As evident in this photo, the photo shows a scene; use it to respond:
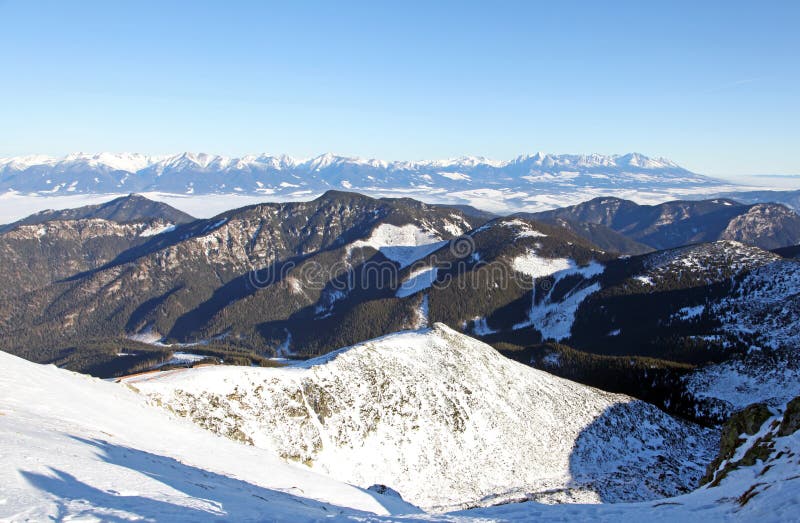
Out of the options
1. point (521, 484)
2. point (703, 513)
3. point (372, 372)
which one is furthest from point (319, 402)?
point (703, 513)

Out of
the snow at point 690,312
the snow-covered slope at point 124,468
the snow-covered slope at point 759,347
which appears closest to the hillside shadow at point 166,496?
the snow-covered slope at point 124,468

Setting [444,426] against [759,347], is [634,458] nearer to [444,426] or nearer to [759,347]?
[444,426]

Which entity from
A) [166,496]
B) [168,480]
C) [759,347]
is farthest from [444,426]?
[759,347]

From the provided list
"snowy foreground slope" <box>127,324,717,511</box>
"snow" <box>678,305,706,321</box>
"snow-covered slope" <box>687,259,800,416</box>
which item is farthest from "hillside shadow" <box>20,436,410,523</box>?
"snow" <box>678,305,706,321</box>

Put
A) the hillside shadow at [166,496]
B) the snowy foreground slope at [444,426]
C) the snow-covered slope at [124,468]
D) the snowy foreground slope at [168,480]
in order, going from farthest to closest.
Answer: the snowy foreground slope at [444,426] → the snowy foreground slope at [168,480] → the snow-covered slope at [124,468] → the hillside shadow at [166,496]

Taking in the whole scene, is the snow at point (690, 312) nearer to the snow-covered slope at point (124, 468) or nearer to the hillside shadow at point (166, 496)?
the snow-covered slope at point (124, 468)

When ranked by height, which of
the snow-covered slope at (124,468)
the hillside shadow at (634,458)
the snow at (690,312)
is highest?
the snow-covered slope at (124,468)

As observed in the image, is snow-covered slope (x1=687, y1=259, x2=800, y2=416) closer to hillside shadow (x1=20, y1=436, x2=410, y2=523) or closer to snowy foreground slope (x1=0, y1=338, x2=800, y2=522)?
snowy foreground slope (x1=0, y1=338, x2=800, y2=522)
